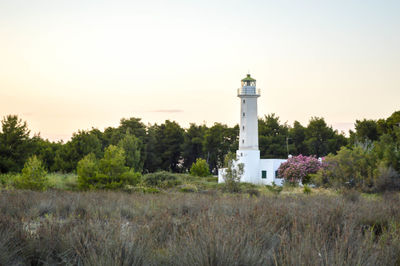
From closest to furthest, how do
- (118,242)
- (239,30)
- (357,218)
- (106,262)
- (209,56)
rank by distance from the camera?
(106,262) < (118,242) < (357,218) < (239,30) < (209,56)

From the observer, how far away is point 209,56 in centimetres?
2462

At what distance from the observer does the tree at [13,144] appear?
27.4 m

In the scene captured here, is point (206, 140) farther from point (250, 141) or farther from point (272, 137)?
point (250, 141)

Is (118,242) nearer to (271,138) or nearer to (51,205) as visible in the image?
(51,205)

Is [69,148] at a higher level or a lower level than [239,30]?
lower

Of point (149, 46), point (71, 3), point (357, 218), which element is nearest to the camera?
point (357, 218)

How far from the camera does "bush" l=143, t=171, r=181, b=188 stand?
26031mm

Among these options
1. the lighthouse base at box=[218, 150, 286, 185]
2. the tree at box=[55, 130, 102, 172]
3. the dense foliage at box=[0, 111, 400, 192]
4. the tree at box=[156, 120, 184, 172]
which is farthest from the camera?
the tree at box=[156, 120, 184, 172]

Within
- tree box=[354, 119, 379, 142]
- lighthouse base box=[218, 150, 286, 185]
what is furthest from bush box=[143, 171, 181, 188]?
tree box=[354, 119, 379, 142]

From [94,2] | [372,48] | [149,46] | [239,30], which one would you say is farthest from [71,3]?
[372,48]

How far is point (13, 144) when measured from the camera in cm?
2797

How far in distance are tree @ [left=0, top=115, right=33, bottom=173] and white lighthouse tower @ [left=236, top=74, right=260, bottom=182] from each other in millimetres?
19215

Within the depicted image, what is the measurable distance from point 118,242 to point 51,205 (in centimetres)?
578

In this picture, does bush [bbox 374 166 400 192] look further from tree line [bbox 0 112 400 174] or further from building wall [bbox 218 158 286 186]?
tree line [bbox 0 112 400 174]
